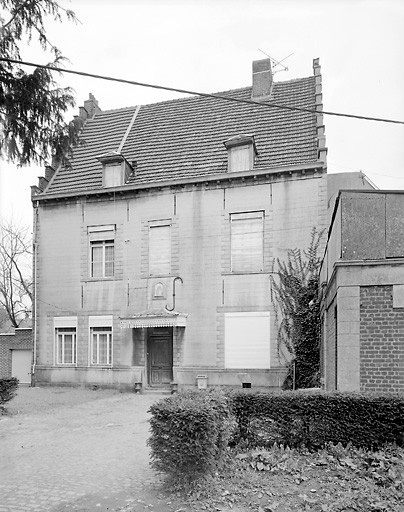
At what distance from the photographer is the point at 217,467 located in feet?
22.1

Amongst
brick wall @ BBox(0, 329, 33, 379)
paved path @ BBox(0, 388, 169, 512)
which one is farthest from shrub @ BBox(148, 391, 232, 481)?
brick wall @ BBox(0, 329, 33, 379)

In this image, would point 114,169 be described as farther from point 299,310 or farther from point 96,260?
point 299,310

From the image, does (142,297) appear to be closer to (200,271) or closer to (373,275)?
(200,271)

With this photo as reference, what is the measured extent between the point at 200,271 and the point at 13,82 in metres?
13.4

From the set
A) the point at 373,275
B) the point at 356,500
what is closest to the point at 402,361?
the point at 373,275

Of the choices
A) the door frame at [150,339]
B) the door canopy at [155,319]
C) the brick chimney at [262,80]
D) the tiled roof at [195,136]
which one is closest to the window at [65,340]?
the door canopy at [155,319]

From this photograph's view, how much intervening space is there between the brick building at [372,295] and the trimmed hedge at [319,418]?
3.60ft

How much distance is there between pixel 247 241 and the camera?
61.5 feet

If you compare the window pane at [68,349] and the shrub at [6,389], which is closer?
the shrub at [6,389]

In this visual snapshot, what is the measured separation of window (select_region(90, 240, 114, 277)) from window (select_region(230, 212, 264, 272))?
516 cm

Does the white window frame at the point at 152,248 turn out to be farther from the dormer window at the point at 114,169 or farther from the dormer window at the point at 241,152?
the dormer window at the point at 241,152

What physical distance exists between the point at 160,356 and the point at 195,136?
9.30 meters

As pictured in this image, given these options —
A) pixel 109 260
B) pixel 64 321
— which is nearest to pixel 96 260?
pixel 109 260

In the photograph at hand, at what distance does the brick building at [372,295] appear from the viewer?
8.34m
